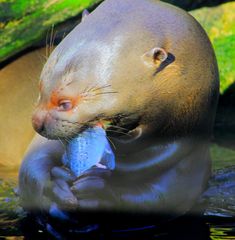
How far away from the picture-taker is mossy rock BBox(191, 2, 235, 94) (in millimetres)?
6402

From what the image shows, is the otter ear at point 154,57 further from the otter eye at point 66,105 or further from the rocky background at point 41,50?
the rocky background at point 41,50

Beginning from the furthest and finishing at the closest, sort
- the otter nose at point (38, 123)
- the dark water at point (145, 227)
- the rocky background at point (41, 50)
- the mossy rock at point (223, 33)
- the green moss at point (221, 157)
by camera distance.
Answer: the mossy rock at point (223, 33) < the rocky background at point (41, 50) < the green moss at point (221, 157) < the dark water at point (145, 227) < the otter nose at point (38, 123)

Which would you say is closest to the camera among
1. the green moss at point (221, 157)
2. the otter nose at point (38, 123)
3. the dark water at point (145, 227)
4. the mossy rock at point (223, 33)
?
the otter nose at point (38, 123)

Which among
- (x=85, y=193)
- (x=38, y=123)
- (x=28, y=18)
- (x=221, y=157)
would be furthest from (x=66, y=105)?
(x=28, y=18)

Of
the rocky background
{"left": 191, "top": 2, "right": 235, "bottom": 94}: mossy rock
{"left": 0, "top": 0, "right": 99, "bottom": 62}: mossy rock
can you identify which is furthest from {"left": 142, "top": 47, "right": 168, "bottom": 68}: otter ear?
{"left": 191, "top": 2, "right": 235, "bottom": 94}: mossy rock

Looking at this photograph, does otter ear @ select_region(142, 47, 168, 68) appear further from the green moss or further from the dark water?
the green moss

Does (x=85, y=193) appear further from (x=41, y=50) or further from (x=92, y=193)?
(x=41, y=50)

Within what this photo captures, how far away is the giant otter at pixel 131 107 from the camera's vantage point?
404 centimetres

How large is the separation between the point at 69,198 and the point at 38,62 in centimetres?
194

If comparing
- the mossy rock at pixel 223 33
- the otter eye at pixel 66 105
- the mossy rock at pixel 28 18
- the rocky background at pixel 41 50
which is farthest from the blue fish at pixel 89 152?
the mossy rock at pixel 223 33

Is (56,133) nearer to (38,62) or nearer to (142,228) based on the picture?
(142,228)

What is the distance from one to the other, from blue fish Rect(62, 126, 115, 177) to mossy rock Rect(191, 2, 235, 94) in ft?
7.25

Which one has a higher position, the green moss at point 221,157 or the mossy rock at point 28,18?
the mossy rock at point 28,18

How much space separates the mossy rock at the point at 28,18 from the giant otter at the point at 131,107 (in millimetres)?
1456
